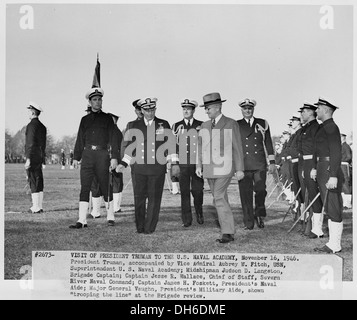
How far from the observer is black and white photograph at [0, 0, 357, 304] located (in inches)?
262

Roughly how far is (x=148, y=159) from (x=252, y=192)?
4.16 ft

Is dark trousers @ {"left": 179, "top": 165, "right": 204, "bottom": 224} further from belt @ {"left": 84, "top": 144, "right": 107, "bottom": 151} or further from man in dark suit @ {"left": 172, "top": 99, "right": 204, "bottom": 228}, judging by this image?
belt @ {"left": 84, "top": 144, "right": 107, "bottom": 151}

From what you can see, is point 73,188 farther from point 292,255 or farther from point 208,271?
point 292,255

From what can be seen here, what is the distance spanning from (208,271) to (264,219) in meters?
1.00

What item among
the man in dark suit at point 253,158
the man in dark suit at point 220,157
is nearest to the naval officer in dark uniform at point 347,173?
the man in dark suit at point 253,158

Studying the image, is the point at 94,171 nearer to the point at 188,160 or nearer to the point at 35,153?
the point at 35,153

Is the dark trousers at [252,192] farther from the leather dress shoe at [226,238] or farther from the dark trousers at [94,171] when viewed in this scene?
the dark trousers at [94,171]

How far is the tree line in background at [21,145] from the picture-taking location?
22.7ft

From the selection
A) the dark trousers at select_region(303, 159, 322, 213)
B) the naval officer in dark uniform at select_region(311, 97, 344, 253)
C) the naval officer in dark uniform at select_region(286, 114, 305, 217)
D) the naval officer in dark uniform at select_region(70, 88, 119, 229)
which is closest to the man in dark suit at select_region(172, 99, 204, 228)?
the naval officer in dark uniform at select_region(70, 88, 119, 229)

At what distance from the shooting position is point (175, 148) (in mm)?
6945

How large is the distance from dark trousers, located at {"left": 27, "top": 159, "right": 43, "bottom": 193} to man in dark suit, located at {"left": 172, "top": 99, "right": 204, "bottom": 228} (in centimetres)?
166

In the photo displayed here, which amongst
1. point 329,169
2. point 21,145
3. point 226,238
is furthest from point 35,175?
point 329,169

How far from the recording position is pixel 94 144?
276 inches

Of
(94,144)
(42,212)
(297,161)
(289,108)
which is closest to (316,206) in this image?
(297,161)
